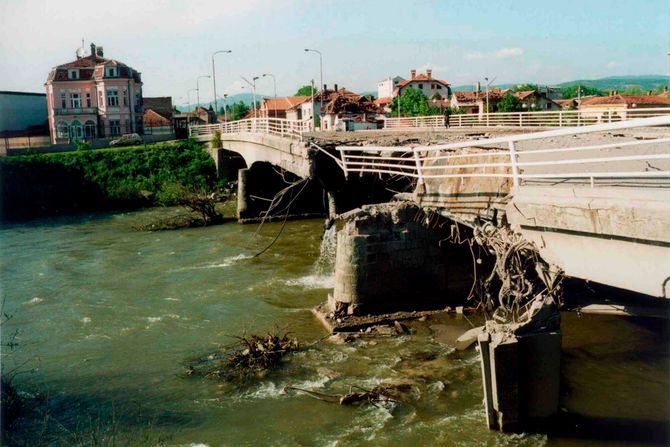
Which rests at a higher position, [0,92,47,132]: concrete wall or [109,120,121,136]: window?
[0,92,47,132]: concrete wall

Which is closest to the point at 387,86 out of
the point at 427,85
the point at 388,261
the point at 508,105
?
the point at 427,85

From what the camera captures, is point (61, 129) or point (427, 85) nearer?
point (61, 129)

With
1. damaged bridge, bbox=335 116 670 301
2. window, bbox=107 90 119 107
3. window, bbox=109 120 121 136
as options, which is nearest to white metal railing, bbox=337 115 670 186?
damaged bridge, bbox=335 116 670 301

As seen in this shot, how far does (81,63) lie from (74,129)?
772cm

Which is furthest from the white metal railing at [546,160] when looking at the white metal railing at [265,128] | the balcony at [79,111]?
the balcony at [79,111]

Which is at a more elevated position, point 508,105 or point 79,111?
point 79,111

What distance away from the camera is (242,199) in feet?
121

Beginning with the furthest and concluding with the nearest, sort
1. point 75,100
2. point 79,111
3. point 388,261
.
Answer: point 75,100, point 79,111, point 388,261

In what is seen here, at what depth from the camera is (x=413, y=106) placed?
91125 mm

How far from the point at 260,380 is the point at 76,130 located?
211 feet

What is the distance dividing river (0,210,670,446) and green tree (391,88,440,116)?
219 feet

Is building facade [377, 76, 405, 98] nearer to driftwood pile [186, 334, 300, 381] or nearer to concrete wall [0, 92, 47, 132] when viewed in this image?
concrete wall [0, 92, 47, 132]

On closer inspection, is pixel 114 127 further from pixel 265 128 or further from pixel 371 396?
pixel 371 396

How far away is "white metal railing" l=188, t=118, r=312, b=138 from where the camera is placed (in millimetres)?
27422
